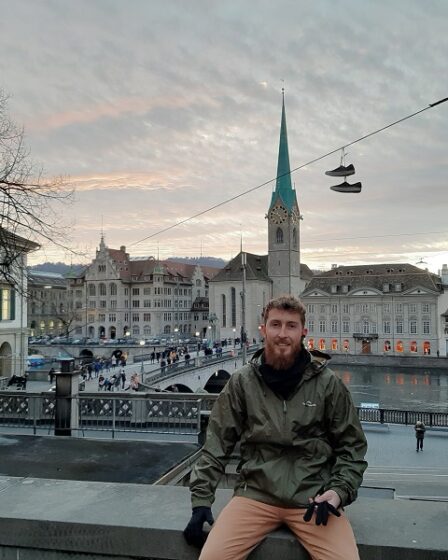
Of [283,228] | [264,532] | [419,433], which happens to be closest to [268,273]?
[283,228]

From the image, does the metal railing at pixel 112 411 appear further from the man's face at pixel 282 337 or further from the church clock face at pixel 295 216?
the church clock face at pixel 295 216

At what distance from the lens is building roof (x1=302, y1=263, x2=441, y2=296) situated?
8156cm

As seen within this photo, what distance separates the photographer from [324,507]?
2.68 metres

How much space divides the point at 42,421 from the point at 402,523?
11.4 m

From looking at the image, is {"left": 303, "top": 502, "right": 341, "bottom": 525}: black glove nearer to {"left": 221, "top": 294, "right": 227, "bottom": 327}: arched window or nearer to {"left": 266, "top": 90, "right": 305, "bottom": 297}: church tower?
{"left": 221, "top": 294, "right": 227, "bottom": 327}: arched window

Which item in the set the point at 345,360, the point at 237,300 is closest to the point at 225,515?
the point at 345,360

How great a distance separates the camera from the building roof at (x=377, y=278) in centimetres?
8156

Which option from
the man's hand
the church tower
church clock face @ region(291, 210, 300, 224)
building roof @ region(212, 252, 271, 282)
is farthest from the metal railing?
church clock face @ region(291, 210, 300, 224)

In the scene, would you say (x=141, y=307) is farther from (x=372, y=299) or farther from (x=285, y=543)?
(x=285, y=543)

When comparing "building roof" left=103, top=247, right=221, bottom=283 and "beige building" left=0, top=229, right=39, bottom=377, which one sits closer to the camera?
"beige building" left=0, top=229, right=39, bottom=377

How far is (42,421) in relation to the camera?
1279 cm

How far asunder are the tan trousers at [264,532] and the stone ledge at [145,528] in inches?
3.0

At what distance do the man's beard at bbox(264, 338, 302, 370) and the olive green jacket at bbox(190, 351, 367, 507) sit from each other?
0.33 feet

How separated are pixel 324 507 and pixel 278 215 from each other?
104 meters
